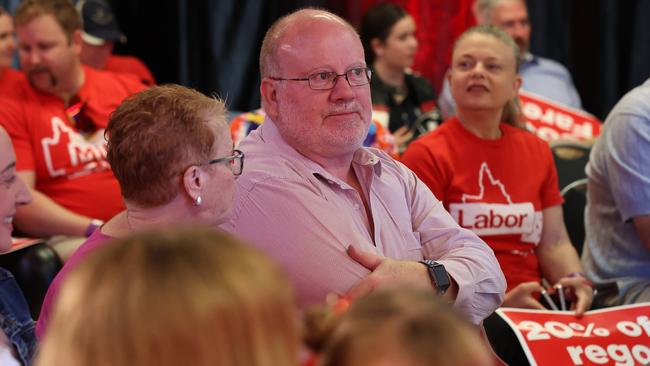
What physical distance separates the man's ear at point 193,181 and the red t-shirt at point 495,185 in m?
0.99

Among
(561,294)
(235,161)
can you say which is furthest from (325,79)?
(561,294)

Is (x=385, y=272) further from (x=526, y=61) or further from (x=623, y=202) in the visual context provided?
(x=526, y=61)

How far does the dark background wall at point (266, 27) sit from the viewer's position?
5.25m

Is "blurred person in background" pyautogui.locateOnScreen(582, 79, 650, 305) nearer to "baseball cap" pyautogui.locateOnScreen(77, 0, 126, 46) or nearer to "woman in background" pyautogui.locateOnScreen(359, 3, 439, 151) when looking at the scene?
"woman in background" pyautogui.locateOnScreen(359, 3, 439, 151)

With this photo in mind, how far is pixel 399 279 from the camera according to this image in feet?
6.86

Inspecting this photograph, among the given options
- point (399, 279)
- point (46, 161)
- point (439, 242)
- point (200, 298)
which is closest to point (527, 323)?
point (439, 242)

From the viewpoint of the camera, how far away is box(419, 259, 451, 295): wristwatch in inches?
84.1

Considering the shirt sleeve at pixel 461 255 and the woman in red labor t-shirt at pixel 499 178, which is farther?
the woman in red labor t-shirt at pixel 499 178

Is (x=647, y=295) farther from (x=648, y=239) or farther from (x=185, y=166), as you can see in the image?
(x=185, y=166)

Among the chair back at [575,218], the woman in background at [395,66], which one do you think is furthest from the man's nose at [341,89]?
the woman in background at [395,66]

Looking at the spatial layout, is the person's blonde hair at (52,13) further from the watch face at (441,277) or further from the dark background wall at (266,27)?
the watch face at (441,277)

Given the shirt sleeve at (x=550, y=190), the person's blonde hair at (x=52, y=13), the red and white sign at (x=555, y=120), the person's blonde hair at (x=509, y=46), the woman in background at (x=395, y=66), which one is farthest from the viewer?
the woman in background at (x=395, y=66)

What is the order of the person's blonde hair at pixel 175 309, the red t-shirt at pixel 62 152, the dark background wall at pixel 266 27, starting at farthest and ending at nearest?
the dark background wall at pixel 266 27 < the red t-shirt at pixel 62 152 < the person's blonde hair at pixel 175 309

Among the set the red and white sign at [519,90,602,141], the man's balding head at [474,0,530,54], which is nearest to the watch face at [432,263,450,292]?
the red and white sign at [519,90,602,141]
